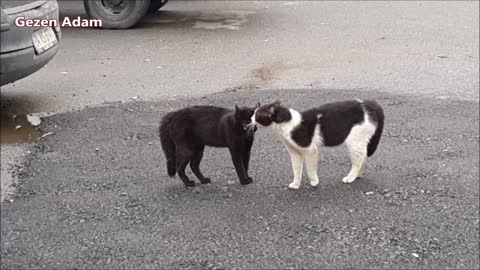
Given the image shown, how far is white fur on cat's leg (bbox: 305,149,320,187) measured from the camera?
186 inches

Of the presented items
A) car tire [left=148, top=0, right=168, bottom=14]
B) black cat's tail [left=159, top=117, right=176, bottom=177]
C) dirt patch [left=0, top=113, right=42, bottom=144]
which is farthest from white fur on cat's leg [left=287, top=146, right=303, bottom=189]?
car tire [left=148, top=0, right=168, bottom=14]

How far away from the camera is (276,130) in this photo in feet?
15.4

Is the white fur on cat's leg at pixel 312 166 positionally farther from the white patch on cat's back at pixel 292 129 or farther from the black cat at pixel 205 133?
the black cat at pixel 205 133

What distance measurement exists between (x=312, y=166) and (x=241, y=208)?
55 cm

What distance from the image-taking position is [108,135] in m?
5.91

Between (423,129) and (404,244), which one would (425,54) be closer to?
(423,129)

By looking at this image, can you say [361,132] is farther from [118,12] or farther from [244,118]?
[118,12]

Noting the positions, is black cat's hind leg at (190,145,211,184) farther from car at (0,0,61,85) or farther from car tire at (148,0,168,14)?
car tire at (148,0,168,14)

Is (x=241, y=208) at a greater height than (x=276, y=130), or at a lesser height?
lesser

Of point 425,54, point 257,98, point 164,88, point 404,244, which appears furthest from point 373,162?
point 425,54

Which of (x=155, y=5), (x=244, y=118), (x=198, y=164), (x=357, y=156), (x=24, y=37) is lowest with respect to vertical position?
(x=155, y=5)

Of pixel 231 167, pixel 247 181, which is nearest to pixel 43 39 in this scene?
pixel 231 167

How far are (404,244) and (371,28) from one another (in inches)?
263

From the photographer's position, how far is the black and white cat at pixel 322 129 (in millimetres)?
4625
